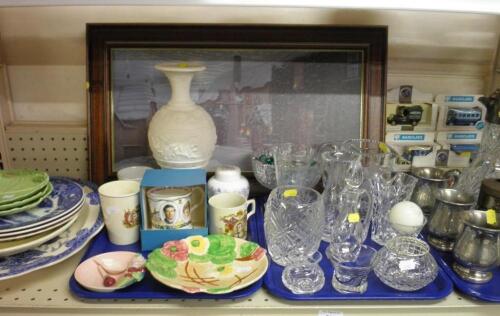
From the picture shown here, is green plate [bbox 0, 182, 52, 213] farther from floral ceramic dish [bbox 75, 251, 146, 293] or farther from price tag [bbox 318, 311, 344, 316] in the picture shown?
price tag [bbox 318, 311, 344, 316]

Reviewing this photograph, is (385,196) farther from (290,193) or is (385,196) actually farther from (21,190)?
(21,190)

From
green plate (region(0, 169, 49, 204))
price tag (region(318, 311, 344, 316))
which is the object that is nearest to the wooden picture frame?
green plate (region(0, 169, 49, 204))

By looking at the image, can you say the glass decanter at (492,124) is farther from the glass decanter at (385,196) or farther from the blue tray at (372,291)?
the blue tray at (372,291)

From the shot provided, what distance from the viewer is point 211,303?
70 cm

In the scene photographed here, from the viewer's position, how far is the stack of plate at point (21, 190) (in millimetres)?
753

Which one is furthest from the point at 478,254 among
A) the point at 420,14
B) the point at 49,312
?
the point at 49,312

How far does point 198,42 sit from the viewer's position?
99 cm

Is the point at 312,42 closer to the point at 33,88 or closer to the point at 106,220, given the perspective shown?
the point at 106,220

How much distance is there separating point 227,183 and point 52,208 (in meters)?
0.35

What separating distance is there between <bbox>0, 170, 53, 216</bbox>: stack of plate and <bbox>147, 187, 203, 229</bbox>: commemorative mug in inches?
8.1

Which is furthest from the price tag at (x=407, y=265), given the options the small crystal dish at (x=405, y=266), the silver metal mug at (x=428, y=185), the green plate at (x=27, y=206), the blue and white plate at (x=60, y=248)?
the green plate at (x=27, y=206)

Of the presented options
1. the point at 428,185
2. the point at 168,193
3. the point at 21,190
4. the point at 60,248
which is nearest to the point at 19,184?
the point at 21,190

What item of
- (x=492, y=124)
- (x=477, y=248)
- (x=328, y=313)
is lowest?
(x=328, y=313)

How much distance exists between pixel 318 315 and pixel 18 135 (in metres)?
0.83
